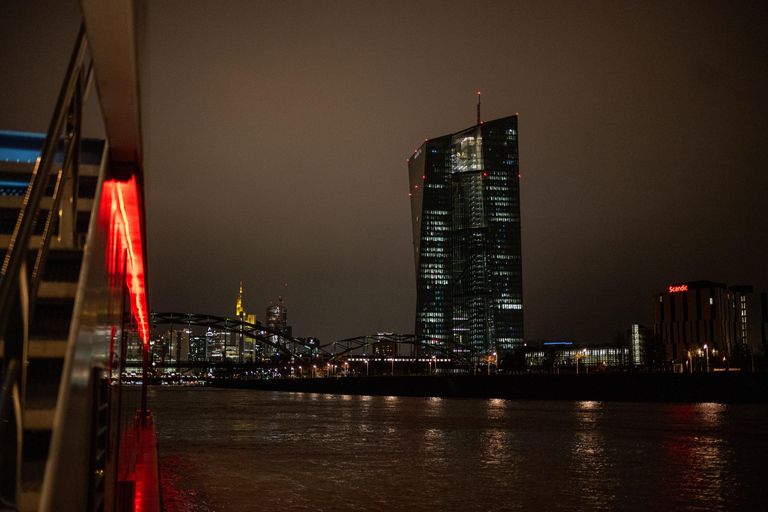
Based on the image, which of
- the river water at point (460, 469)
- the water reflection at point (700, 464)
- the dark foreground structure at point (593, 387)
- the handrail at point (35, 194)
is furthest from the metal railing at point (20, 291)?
the dark foreground structure at point (593, 387)

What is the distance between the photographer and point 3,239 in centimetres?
178

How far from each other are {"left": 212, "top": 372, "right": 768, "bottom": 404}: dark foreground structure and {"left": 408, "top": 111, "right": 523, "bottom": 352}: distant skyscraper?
203 feet

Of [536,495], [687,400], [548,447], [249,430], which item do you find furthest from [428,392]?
[536,495]

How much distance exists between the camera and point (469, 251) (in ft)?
489

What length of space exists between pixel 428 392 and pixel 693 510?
2943 inches

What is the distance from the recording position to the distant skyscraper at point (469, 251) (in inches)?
5920

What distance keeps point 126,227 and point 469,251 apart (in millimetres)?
146070

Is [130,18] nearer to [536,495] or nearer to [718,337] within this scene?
[536,495]

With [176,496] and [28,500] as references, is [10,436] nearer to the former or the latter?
[28,500]

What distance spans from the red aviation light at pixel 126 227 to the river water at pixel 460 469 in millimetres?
4891

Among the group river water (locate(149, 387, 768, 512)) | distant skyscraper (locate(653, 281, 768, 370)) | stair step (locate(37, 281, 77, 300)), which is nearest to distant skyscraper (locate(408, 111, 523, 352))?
distant skyscraper (locate(653, 281, 768, 370))

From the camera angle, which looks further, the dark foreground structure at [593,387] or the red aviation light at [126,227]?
the dark foreground structure at [593,387]

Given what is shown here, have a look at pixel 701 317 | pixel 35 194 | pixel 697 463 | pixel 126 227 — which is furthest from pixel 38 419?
pixel 701 317

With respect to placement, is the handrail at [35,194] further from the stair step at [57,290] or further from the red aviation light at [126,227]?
the red aviation light at [126,227]
